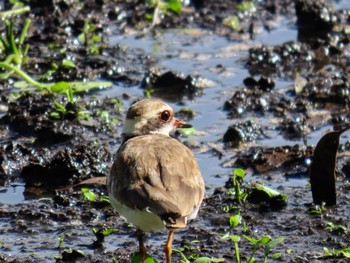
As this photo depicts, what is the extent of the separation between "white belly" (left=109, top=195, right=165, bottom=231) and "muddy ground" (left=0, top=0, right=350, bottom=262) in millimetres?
581

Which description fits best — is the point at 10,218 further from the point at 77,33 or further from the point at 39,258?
the point at 77,33

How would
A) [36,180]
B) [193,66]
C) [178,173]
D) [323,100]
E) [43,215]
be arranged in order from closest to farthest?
1. [178,173]
2. [43,215]
3. [36,180]
4. [323,100]
5. [193,66]

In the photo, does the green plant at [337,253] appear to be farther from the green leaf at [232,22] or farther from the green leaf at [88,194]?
the green leaf at [232,22]

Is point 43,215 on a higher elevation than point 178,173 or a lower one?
lower

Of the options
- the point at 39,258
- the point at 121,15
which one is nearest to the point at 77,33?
the point at 121,15

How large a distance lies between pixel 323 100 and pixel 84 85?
2422 millimetres

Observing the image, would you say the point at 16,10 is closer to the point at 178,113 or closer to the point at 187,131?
the point at 178,113

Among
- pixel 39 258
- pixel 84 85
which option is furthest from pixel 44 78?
pixel 39 258

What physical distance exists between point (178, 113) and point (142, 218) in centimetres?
365

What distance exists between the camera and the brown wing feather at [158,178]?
22.5 feet

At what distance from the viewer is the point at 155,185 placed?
707 cm

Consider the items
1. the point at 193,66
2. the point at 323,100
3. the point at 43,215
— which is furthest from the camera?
the point at 193,66

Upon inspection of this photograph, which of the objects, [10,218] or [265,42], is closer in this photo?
[10,218]

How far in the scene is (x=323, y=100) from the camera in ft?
35.6
